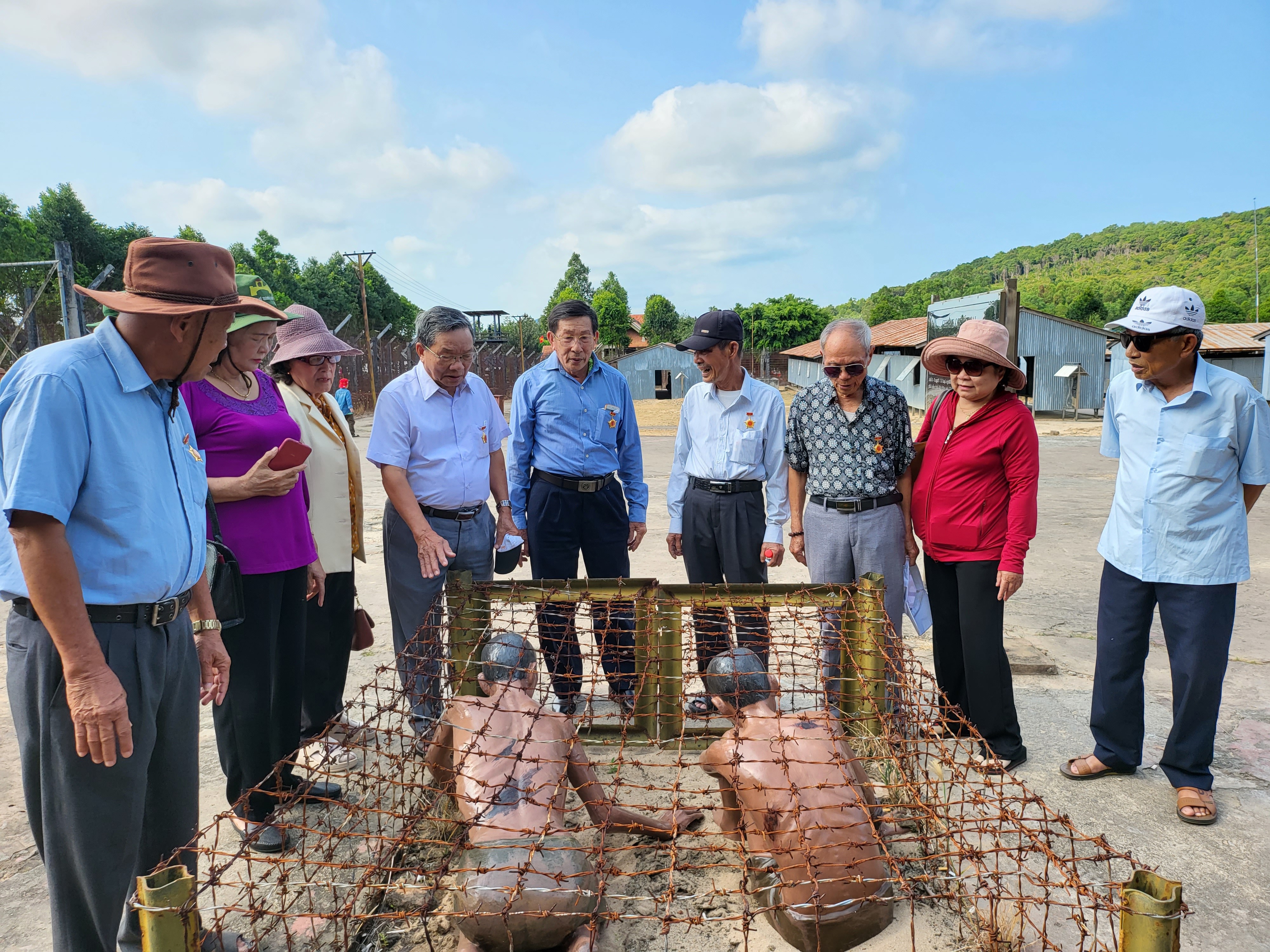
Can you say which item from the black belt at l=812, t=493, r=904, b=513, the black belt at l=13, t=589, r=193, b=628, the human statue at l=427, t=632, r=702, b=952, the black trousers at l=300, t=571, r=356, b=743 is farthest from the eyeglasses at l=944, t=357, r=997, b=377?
the black belt at l=13, t=589, r=193, b=628

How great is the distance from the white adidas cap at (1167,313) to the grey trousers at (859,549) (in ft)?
3.87

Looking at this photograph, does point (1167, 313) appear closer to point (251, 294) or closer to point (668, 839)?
point (668, 839)

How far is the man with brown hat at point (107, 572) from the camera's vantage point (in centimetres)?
167

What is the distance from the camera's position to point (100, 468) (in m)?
1.77

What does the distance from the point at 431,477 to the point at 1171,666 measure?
126 inches

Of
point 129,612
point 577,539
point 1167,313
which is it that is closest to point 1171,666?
point 1167,313

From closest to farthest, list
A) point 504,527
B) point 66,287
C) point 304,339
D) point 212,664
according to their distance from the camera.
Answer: point 212,664 < point 304,339 < point 504,527 < point 66,287

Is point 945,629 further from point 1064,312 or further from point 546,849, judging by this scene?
point 1064,312

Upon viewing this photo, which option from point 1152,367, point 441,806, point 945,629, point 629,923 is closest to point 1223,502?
point 1152,367

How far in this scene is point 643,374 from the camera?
37281 mm

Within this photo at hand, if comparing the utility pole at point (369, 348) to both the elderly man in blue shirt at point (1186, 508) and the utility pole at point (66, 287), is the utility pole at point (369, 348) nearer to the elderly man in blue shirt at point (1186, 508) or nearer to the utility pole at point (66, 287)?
the utility pole at point (66, 287)

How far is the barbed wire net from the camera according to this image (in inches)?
73.4

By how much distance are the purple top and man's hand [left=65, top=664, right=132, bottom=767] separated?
33.1 inches

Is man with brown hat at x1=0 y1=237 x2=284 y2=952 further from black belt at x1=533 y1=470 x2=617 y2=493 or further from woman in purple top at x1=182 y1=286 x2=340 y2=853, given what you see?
black belt at x1=533 y1=470 x2=617 y2=493
